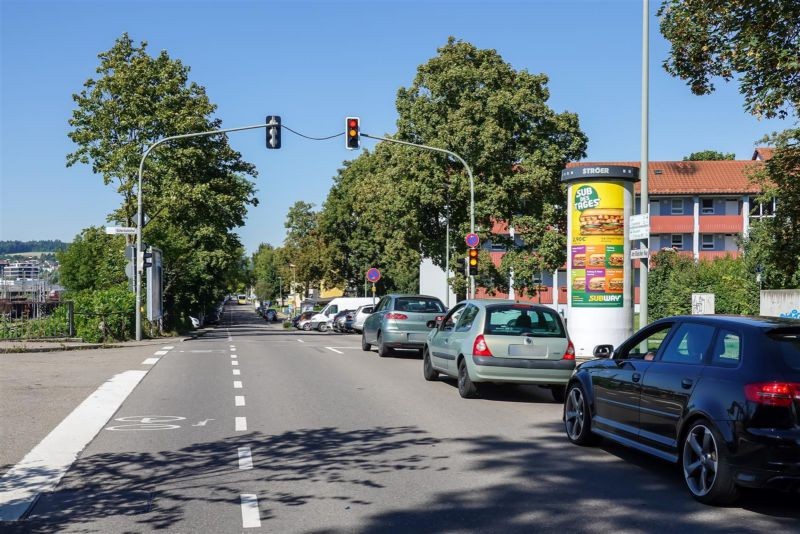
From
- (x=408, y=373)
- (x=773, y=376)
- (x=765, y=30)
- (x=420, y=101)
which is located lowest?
(x=408, y=373)

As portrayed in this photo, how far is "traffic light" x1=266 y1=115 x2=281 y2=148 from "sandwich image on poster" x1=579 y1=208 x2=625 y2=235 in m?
9.43

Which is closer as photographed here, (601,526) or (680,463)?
(601,526)

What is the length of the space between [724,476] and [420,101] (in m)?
36.4

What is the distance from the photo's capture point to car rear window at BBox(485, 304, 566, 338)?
12.9 m

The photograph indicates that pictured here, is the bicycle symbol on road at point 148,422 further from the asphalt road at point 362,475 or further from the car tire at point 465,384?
the car tire at point 465,384

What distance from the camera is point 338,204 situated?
230ft

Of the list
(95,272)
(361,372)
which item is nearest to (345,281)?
(95,272)

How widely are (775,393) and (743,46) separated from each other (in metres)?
8.91

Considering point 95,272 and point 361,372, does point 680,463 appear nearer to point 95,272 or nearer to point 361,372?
point 361,372

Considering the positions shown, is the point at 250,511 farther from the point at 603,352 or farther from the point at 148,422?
the point at 148,422

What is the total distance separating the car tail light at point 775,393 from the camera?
6051 mm

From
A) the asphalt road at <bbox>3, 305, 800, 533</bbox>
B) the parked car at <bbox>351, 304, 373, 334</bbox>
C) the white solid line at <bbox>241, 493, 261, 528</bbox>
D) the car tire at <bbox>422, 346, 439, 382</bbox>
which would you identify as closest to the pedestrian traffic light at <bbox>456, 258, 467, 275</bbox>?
the parked car at <bbox>351, 304, 373, 334</bbox>

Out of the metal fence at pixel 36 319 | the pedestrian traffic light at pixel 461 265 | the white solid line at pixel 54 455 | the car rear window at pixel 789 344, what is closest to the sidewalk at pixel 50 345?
the metal fence at pixel 36 319

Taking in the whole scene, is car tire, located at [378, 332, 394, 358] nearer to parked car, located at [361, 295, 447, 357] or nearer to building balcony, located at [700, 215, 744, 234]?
parked car, located at [361, 295, 447, 357]
